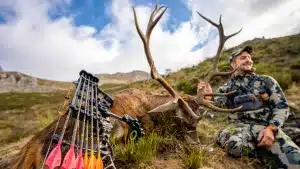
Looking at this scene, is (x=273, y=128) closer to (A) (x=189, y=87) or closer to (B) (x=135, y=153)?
(B) (x=135, y=153)

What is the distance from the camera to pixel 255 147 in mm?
4434

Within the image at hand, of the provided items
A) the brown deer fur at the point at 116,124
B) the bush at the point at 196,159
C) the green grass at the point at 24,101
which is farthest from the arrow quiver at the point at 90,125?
the green grass at the point at 24,101

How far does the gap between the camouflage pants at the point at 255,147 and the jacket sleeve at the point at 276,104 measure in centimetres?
17

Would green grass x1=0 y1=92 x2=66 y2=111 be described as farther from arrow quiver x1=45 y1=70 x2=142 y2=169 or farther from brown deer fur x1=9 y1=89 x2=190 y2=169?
arrow quiver x1=45 y1=70 x2=142 y2=169

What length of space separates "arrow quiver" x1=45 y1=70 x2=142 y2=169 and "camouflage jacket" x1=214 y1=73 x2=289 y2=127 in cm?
179

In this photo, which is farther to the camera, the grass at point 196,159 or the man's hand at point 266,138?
the man's hand at point 266,138

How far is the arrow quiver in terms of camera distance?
1.97 m

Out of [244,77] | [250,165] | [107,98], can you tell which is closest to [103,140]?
[107,98]

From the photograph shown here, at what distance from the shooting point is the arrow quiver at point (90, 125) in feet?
6.46

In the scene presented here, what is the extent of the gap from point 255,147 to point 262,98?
770 mm

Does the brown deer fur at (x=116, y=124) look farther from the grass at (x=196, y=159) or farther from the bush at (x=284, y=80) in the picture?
the bush at (x=284, y=80)

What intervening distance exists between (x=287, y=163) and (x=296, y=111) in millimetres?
3657

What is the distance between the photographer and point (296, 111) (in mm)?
7148

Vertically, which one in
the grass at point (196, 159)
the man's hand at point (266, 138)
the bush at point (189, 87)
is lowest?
the grass at point (196, 159)
